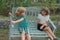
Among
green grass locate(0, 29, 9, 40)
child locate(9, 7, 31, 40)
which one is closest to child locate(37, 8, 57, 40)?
child locate(9, 7, 31, 40)

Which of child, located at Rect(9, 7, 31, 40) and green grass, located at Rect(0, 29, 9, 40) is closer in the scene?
child, located at Rect(9, 7, 31, 40)

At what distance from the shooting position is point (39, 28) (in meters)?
7.46

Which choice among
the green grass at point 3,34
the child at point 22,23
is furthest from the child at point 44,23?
the green grass at point 3,34

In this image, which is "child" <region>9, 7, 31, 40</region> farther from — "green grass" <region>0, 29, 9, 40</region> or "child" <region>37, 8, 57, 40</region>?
"green grass" <region>0, 29, 9, 40</region>

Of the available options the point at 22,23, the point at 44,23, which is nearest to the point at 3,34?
the point at 44,23

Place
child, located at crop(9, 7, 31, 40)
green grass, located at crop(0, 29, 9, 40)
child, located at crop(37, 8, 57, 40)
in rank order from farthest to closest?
green grass, located at crop(0, 29, 9, 40), child, located at crop(37, 8, 57, 40), child, located at crop(9, 7, 31, 40)

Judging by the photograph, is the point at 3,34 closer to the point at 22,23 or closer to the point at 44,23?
the point at 44,23

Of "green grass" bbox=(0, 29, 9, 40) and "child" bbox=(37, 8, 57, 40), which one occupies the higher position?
"child" bbox=(37, 8, 57, 40)

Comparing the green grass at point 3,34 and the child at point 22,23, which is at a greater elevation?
the child at point 22,23

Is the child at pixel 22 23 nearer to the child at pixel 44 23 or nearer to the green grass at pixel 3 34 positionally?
the child at pixel 44 23

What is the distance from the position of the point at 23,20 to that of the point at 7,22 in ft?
10.3

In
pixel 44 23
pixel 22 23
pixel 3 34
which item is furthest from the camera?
pixel 3 34

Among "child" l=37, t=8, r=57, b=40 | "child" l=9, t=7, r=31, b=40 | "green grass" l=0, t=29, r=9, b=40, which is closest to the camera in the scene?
"child" l=9, t=7, r=31, b=40

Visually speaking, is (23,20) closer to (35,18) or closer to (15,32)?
(15,32)
